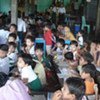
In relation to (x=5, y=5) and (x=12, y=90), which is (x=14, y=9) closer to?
(x=12, y=90)

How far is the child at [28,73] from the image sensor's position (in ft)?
15.5

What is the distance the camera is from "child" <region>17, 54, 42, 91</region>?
4722 mm

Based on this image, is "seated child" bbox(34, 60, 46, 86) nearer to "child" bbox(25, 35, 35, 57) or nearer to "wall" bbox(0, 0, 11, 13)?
"child" bbox(25, 35, 35, 57)

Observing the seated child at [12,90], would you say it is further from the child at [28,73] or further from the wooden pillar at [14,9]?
the wooden pillar at [14,9]

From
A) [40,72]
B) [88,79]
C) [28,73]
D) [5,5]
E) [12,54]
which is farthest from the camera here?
[5,5]

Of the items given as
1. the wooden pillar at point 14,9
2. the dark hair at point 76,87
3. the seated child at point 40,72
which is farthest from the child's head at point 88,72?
the wooden pillar at point 14,9

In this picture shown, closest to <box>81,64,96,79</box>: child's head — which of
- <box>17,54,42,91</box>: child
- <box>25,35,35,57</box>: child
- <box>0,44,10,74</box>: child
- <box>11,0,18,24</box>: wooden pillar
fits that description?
<box>17,54,42,91</box>: child

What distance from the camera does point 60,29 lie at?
10031 millimetres

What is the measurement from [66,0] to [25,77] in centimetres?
1301

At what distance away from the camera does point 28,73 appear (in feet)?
15.5

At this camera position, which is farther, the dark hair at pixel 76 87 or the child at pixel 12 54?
the child at pixel 12 54

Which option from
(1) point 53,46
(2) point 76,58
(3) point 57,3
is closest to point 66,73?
(2) point 76,58

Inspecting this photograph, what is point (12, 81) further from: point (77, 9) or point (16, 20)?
point (77, 9)

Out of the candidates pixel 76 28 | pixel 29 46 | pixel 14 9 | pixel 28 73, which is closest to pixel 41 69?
pixel 28 73
